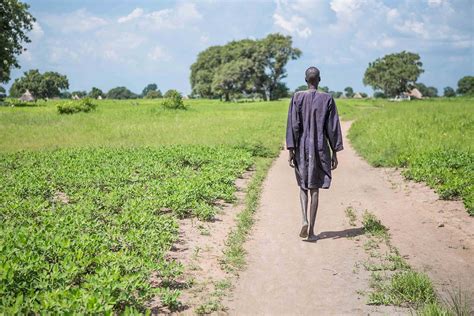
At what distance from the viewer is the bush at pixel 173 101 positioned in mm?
43156

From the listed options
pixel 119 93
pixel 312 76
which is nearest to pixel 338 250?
pixel 312 76

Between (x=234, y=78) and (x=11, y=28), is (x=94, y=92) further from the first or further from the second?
(x=11, y=28)

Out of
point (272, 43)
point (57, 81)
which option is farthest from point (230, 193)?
point (57, 81)

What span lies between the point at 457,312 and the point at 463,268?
1743 mm

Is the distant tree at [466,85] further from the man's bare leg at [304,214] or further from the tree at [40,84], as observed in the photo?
the man's bare leg at [304,214]

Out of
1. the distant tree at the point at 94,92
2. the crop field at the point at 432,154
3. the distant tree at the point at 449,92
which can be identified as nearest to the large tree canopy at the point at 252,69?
the distant tree at the point at 94,92

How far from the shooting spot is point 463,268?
5.83 metres

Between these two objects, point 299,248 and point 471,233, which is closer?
point 299,248

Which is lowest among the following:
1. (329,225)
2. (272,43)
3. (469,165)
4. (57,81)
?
(329,225)

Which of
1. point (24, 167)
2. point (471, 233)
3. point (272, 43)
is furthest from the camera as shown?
point (272, 43)

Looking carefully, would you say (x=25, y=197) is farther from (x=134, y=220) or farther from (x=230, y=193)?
(x=230, y=193)

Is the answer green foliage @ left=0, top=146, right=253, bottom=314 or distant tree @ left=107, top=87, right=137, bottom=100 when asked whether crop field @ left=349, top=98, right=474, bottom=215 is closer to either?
green foliage @ left=0, top=146, right=253, bottom=314

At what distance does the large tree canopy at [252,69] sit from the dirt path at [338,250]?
249 ft

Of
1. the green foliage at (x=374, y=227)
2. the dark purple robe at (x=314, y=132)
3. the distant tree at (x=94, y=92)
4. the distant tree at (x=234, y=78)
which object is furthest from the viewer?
the distant tree at (x=94, y=92)
